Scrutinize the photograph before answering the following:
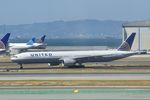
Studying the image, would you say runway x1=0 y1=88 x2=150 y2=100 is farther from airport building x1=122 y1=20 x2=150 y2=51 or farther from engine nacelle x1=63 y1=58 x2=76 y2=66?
airport building x1=122 y1=20 x2=150 y2=51

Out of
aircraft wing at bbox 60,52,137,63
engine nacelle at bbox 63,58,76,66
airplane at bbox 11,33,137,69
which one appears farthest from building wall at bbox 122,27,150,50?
engine nacelle at bbox 63,58,76,66

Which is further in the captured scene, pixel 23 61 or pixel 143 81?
pixel 23 61

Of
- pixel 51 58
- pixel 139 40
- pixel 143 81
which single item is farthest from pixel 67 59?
pixel 139 40

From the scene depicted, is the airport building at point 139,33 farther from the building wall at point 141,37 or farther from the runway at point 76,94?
the runway at point 76,94

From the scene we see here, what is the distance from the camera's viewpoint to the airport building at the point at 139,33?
527 feet

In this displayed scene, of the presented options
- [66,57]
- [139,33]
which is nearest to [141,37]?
[139,33]

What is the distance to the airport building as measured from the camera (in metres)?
161

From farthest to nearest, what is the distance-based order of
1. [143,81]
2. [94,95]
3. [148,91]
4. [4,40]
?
[4,40]
[143,81]
[148,91]
[94,95]

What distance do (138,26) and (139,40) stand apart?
7925 mm

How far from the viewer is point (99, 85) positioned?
47.8 meters

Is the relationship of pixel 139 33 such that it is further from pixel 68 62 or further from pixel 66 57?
pixel 68 62

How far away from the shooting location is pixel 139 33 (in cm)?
16388

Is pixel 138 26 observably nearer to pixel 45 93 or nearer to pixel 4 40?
pixel 4 40

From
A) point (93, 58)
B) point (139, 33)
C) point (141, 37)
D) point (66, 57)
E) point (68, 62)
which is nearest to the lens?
point (68, 62)
